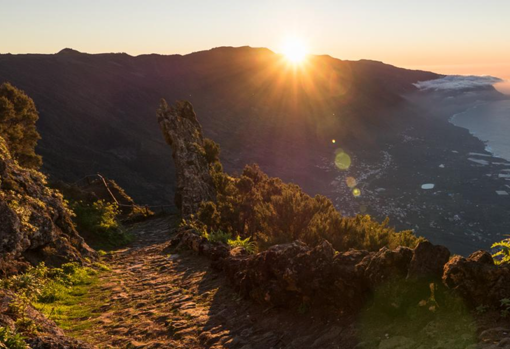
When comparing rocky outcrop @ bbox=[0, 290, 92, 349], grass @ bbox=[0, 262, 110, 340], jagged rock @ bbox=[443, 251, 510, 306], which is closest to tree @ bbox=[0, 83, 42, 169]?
grass @ bbox=[0, 262, 110, 340]

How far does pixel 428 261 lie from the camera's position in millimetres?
4426

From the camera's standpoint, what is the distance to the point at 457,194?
97125mm

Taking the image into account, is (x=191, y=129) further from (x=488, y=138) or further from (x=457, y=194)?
(x=488, y=138)

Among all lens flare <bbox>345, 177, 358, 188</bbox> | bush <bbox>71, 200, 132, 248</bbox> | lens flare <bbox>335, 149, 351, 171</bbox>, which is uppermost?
bush <bbox>71, 200, 132, 248</bbox>

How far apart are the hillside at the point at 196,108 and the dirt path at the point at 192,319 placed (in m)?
52.9

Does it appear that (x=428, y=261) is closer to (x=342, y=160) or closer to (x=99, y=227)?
(x=99, y=227)

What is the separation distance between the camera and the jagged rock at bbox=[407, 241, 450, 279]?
436cm

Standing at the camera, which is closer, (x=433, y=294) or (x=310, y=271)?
(x=433, y=294)

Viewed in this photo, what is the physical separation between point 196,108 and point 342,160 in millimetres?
48721

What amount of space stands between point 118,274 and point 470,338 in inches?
287

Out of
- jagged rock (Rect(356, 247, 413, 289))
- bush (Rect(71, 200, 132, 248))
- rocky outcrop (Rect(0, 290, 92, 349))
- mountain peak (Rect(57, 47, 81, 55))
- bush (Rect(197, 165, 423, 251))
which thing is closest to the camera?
rocky outcrop (Rect(0, 290, 92, 349))

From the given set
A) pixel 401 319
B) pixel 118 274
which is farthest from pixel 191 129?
pixel 401 319

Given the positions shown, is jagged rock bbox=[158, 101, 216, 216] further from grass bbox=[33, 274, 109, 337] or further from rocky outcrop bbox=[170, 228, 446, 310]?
rocky outcrop bbox=[170, 228, 446, 310]

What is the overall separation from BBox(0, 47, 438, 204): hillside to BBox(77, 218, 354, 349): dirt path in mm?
52895
